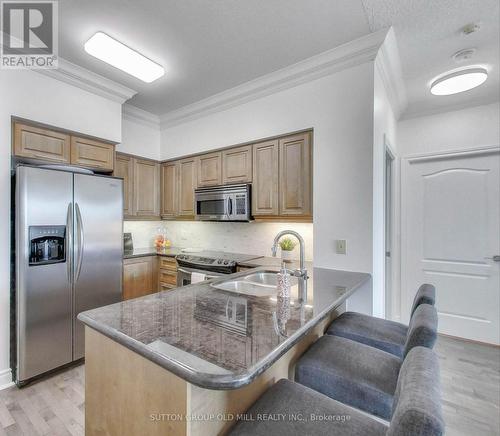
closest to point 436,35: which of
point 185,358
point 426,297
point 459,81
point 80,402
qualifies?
point 459,81

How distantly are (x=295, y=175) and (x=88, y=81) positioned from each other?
2251mm

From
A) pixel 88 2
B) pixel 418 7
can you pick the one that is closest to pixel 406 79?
pixel 418 7

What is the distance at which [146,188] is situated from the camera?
379 centimetres

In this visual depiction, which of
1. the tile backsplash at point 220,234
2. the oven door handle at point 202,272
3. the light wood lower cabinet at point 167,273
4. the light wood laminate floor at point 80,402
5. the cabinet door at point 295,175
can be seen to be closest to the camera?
the light wood laminate floor at point 80,402

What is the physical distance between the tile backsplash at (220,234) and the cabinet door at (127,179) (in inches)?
15.9

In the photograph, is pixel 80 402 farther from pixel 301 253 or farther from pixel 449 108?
pixel 449 108

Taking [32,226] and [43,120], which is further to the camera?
[43,120]

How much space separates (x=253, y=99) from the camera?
115 inches

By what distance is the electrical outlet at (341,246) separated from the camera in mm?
2262

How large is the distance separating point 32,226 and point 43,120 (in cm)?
98

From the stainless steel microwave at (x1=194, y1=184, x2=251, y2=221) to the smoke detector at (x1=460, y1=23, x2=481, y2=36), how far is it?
2145 millimetres

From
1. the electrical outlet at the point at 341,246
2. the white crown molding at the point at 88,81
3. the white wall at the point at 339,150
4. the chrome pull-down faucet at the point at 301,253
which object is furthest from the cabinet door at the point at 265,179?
the white crown molding at the point at 88,81

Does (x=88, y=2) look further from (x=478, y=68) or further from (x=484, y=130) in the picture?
(x=484, y=130)

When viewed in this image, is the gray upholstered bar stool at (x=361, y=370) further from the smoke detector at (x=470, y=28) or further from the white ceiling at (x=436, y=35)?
the smoke detector at (x=470, y=28)
